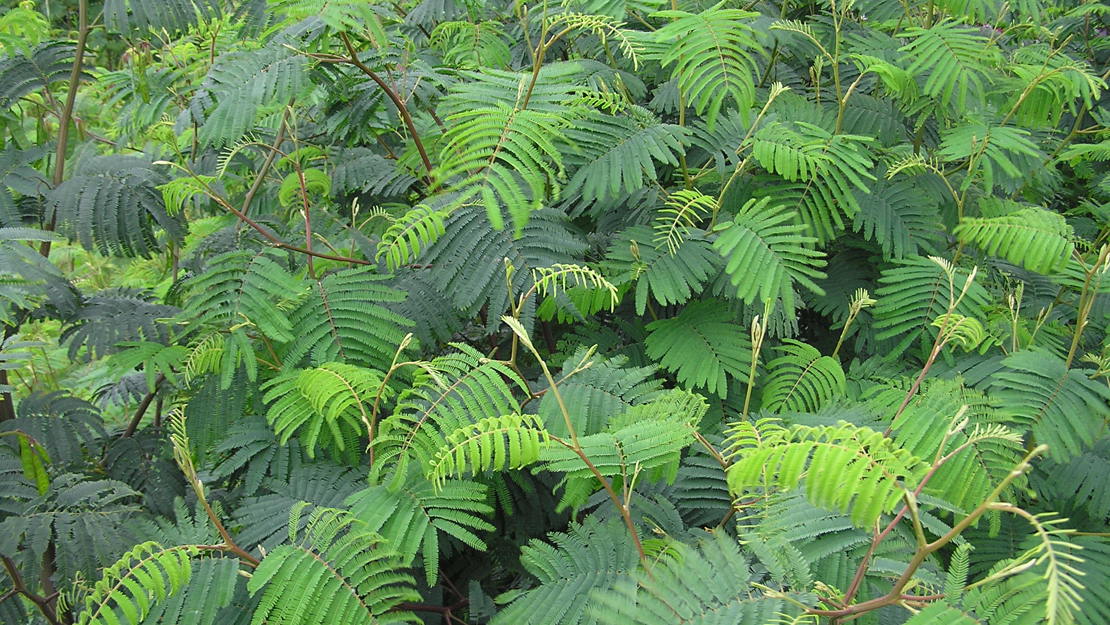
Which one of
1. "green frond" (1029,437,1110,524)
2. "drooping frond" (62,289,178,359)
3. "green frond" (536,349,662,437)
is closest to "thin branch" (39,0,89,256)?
"drooping frond" (62,289,178,359)

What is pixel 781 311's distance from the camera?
1937 millimetres

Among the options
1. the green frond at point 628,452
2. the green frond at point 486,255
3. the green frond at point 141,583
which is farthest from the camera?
the green frond at point 486,255

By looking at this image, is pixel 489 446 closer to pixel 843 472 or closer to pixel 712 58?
pixel 843 472

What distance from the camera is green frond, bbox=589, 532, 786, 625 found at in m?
1.11

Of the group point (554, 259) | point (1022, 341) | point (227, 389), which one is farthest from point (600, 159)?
point (1022, 341)

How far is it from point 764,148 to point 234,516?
141 cm

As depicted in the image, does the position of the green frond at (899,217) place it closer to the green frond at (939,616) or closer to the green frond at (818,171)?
the green frond at (818,171)

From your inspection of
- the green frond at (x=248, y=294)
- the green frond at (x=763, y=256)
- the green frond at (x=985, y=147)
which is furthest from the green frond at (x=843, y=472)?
the green frond at (x=985, y=147)

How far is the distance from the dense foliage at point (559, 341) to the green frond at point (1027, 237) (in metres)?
0.01

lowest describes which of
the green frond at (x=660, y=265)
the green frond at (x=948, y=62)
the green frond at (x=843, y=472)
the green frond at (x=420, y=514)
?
the green frond at (x=420, y=514)

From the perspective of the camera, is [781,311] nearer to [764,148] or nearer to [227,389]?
[764,148]

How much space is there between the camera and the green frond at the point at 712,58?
181 cm

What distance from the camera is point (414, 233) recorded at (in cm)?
170

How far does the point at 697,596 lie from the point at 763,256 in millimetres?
904
